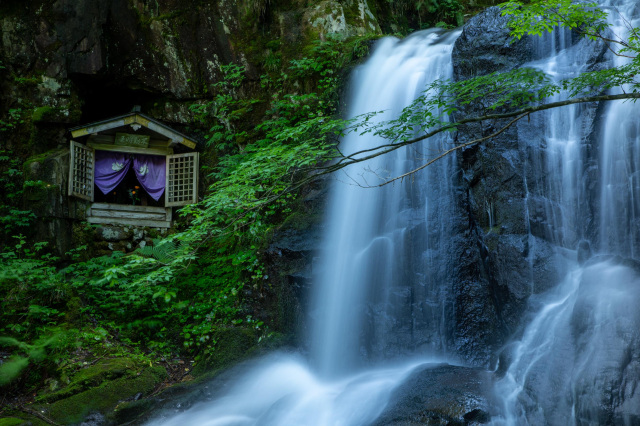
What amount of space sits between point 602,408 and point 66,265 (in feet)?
35.8

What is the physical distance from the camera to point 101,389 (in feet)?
22.5

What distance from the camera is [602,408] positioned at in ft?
15.8

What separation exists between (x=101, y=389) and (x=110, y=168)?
7850 mm

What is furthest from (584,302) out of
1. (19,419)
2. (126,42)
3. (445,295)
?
(126,42)

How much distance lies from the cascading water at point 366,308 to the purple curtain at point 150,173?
20.8 feet

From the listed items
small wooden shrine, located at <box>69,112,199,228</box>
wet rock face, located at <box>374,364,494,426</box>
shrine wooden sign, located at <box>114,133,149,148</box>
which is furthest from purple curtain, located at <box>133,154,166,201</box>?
wet rock face, located at <box>374,364,494,426</box>

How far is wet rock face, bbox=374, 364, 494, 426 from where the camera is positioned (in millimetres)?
5098

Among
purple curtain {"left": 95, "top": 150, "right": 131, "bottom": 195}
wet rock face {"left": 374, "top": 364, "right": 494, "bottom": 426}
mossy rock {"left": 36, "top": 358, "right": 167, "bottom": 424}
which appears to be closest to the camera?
wet rock face {"left": 374, "top": 364, "right": 494, "bottom": 426}

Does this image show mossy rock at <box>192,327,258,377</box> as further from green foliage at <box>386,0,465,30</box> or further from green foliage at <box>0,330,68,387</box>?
green foliage at <box>386,0,465,30</box>

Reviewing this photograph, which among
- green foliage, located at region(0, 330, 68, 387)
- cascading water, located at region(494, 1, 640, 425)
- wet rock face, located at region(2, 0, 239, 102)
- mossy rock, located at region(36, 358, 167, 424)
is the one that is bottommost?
mossy rock, located at region(36, 358, 167, 424)

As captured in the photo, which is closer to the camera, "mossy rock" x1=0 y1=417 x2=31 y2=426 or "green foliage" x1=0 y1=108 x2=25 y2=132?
"mossy rock" x1=0 y1=417 x2=31 y2=426

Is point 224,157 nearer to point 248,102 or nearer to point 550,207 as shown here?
point 248,102

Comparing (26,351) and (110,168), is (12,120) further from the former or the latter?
(26,351)

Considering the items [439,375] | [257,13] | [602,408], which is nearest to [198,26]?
[257,13]
